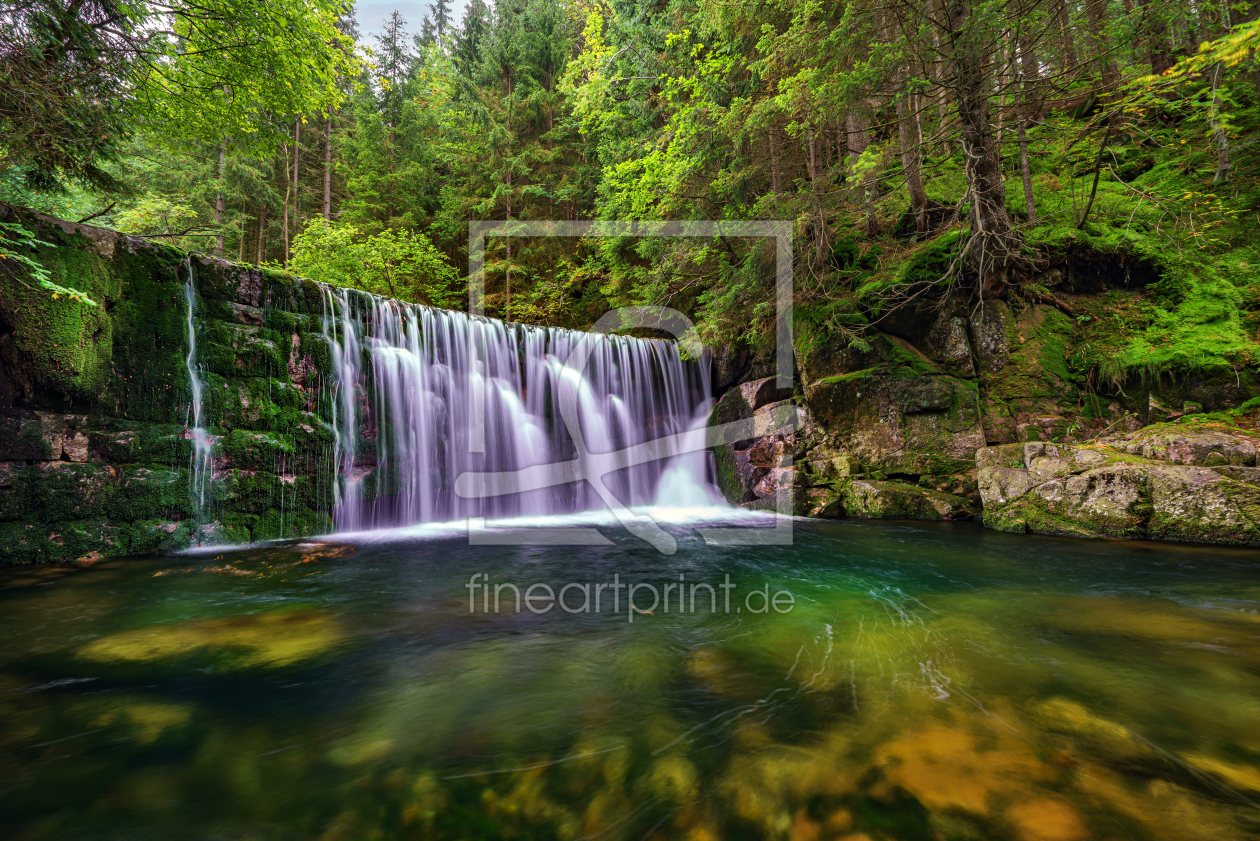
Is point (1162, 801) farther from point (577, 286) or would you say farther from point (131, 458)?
point (577, 286)

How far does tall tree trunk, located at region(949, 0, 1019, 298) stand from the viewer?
19.7 ft

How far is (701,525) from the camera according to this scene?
26.4 feet

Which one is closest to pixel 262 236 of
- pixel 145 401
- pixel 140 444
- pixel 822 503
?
pixel 145 401

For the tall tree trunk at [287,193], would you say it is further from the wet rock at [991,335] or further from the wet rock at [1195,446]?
the wet rock at [1195,446]

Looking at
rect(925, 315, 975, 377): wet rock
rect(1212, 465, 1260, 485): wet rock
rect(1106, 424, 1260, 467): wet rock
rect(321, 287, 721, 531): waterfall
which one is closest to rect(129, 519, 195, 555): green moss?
rect(321, 287, 721, 531): waterfall

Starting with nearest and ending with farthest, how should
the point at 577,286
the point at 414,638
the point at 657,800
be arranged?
the point at 657,800, the point at 414,638, the point at 577,286

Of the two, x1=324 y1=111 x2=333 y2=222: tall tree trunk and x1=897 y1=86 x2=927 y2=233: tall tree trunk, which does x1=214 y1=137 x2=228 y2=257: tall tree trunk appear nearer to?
x1=324 y1=111 x2=333 y2=222: tall tree trunk

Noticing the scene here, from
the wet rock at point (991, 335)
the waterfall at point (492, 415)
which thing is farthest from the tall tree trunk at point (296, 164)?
the wet rock at point (991, 335)

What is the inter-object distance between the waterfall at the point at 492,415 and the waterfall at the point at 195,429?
1.50 meters

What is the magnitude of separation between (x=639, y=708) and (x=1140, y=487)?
6723mm

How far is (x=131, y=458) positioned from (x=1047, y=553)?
10334 millimetres

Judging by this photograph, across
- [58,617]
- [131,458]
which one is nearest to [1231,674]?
[58,617]

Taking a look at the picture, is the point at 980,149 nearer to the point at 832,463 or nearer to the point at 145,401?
the point at 832,463

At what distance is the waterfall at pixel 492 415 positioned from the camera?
302 inches
